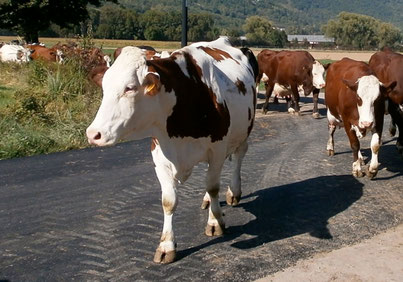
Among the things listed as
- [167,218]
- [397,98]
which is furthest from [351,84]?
[167,218]

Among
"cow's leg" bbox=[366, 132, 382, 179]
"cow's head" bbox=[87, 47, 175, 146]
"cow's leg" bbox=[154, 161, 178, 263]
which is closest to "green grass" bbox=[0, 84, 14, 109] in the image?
"cow's leg" bbox=[366, 132, 382, 179]

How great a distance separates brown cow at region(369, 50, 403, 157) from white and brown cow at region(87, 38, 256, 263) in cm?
429

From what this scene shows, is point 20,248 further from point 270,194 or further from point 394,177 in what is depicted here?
point 394,177

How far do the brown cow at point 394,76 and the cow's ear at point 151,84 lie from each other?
607 cm

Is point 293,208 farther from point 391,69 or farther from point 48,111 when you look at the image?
point 48,111

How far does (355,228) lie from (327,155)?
13.3ft

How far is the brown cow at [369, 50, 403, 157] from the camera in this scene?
31.0ft

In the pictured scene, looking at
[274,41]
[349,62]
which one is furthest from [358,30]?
[349,62]

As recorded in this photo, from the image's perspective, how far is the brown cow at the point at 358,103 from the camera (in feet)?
26.4

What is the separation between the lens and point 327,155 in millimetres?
10172

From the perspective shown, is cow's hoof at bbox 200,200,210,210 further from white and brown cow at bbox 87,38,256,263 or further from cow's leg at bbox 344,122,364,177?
cow's leg at bbox 344,122,364,177

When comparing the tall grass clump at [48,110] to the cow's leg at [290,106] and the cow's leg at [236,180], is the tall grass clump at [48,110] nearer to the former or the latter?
the cow's leg at [236,180]

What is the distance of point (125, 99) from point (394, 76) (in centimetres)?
672

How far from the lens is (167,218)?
523cm
